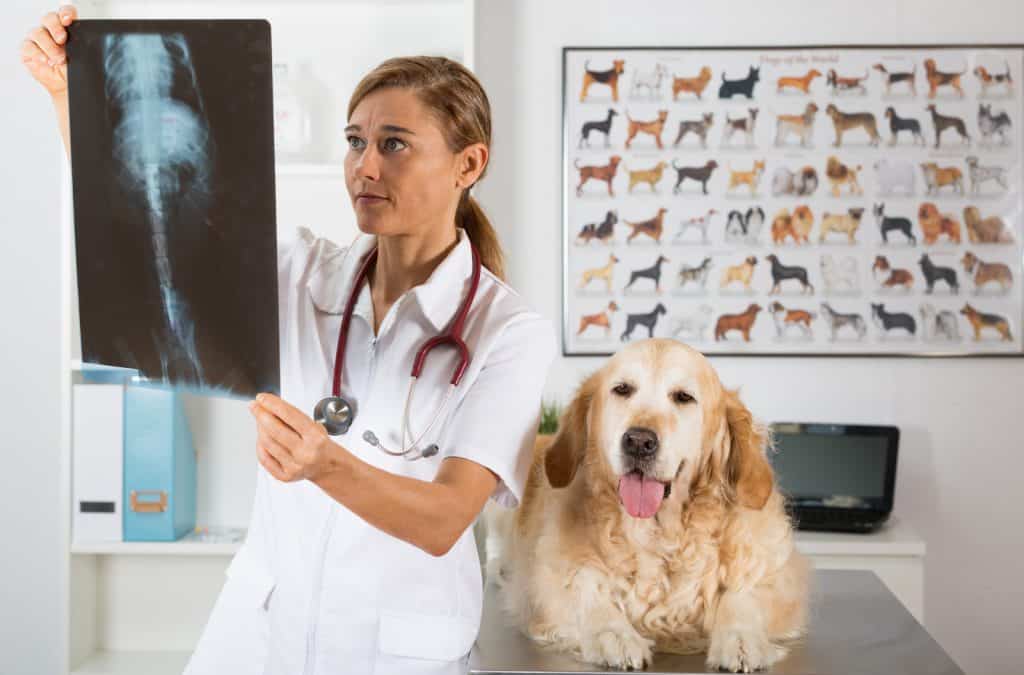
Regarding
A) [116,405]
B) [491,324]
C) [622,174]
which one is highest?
[622,174]

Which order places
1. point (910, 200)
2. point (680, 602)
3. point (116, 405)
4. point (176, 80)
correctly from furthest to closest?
point (910, 200) → point (116, 405) → point (680, 602) → point (176, 80)

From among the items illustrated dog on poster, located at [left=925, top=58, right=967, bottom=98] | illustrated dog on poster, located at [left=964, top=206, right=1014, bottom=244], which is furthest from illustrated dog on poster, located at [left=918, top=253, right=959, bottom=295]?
illustrated dog on poster, located at [left=925, top=58, right=967, bottom=98]

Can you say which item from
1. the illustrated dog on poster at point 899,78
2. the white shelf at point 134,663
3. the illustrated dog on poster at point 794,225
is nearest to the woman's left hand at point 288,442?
the white shelf at point 134,663

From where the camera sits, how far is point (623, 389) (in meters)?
1.26

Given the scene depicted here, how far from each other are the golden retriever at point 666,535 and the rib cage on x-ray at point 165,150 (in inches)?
19.4

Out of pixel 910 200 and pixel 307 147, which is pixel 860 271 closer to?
pixel 910 200

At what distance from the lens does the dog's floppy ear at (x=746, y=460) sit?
121 cm

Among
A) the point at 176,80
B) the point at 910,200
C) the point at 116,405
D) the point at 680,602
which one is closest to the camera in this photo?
the point at 176,80

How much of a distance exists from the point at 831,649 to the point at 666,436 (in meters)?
0.32

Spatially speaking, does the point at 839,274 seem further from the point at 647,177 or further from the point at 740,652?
the point at 740,652

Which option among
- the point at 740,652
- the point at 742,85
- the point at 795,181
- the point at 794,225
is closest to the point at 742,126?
the point at 742,85

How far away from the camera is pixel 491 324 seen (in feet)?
4.14

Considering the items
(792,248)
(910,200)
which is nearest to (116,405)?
(792,248)

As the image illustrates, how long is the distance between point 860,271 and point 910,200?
247 millimetres
